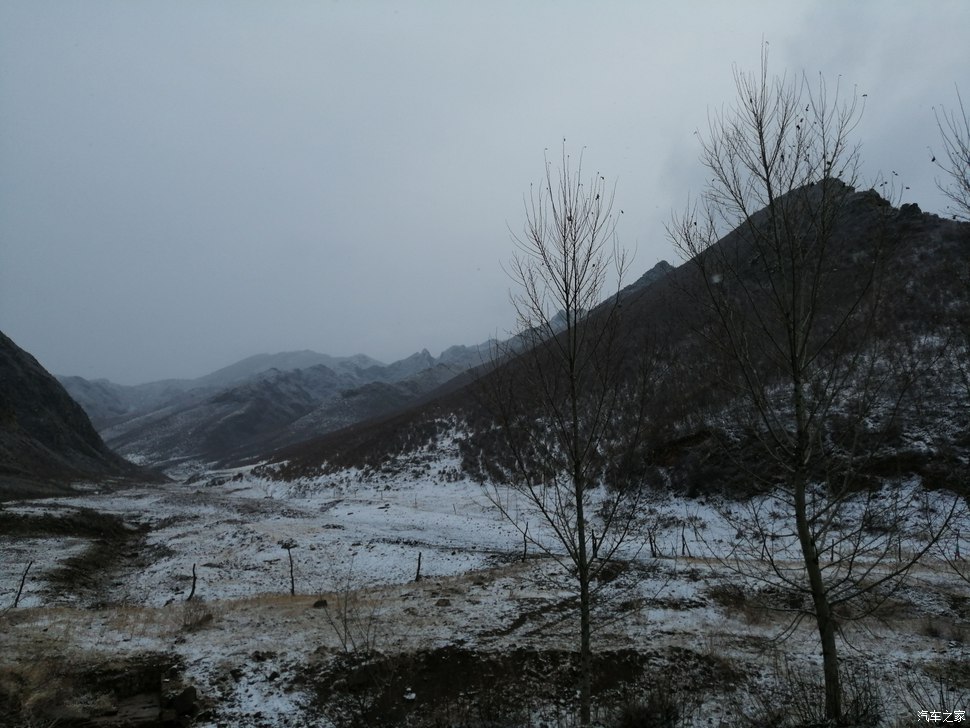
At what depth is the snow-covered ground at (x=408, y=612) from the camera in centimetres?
783

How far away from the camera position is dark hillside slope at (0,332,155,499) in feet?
136

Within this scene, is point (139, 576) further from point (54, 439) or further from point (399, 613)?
point (54, 439)

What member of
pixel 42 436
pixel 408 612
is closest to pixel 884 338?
pixel 408 612

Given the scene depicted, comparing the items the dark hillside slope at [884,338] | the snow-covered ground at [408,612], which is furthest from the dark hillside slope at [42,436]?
the snow-covered ground at [408,612]

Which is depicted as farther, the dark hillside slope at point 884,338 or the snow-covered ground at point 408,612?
the dark hillside slope at point 884,338

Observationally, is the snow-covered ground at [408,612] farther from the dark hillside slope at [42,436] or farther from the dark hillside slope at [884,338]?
the dark hillside slope at [42,436]

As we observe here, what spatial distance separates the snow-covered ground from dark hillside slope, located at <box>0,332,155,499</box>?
2792cm

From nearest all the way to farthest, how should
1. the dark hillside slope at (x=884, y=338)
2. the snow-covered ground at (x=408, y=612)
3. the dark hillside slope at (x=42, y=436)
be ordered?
the snow-covered ground at (x=408, y=612)
the dark hillside slope at (x=884, y=338)
the dark hillside slope at (x=42, y=436)

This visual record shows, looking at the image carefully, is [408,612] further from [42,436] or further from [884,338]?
[42,436]

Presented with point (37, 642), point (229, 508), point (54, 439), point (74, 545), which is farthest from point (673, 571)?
point (54, 439)

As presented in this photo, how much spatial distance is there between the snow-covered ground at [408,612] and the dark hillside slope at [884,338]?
11.0ft

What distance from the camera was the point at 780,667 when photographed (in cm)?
786

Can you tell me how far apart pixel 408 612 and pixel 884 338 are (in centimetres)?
2217

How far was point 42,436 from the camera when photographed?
53.2m
